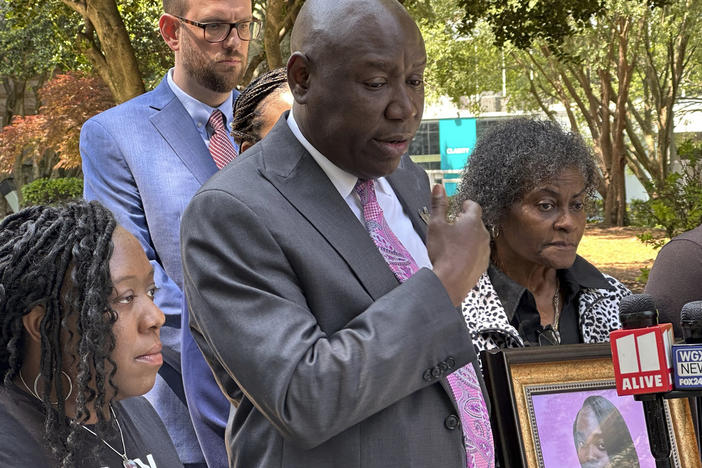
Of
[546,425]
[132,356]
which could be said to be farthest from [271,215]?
[546,425]

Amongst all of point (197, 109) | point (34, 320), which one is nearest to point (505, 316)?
point (197, 109)

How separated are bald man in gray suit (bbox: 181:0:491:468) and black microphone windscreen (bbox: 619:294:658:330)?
0.32 m

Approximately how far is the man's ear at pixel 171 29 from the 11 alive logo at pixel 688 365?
2.29 m

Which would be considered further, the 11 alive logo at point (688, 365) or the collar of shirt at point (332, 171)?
the collar of shirt at point (332, 171)

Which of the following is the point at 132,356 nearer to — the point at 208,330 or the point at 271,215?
the point at 208,330

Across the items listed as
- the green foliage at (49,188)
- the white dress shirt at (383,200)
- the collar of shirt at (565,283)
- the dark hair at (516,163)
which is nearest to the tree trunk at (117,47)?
the dark hair at (516,163)

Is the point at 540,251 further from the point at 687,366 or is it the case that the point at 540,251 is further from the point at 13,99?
the point at 13,99

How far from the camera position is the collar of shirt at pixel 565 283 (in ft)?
10.2

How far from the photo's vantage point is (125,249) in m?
2.29

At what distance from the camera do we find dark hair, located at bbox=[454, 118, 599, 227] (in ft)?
10.6

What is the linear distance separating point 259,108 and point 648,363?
6.25 feet

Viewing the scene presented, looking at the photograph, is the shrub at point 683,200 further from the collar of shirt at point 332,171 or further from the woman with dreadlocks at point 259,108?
the collar of shirt at point 332,171

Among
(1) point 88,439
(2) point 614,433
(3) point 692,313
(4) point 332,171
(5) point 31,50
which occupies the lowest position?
(2) point 614,433

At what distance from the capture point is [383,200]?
2365 millimetres
